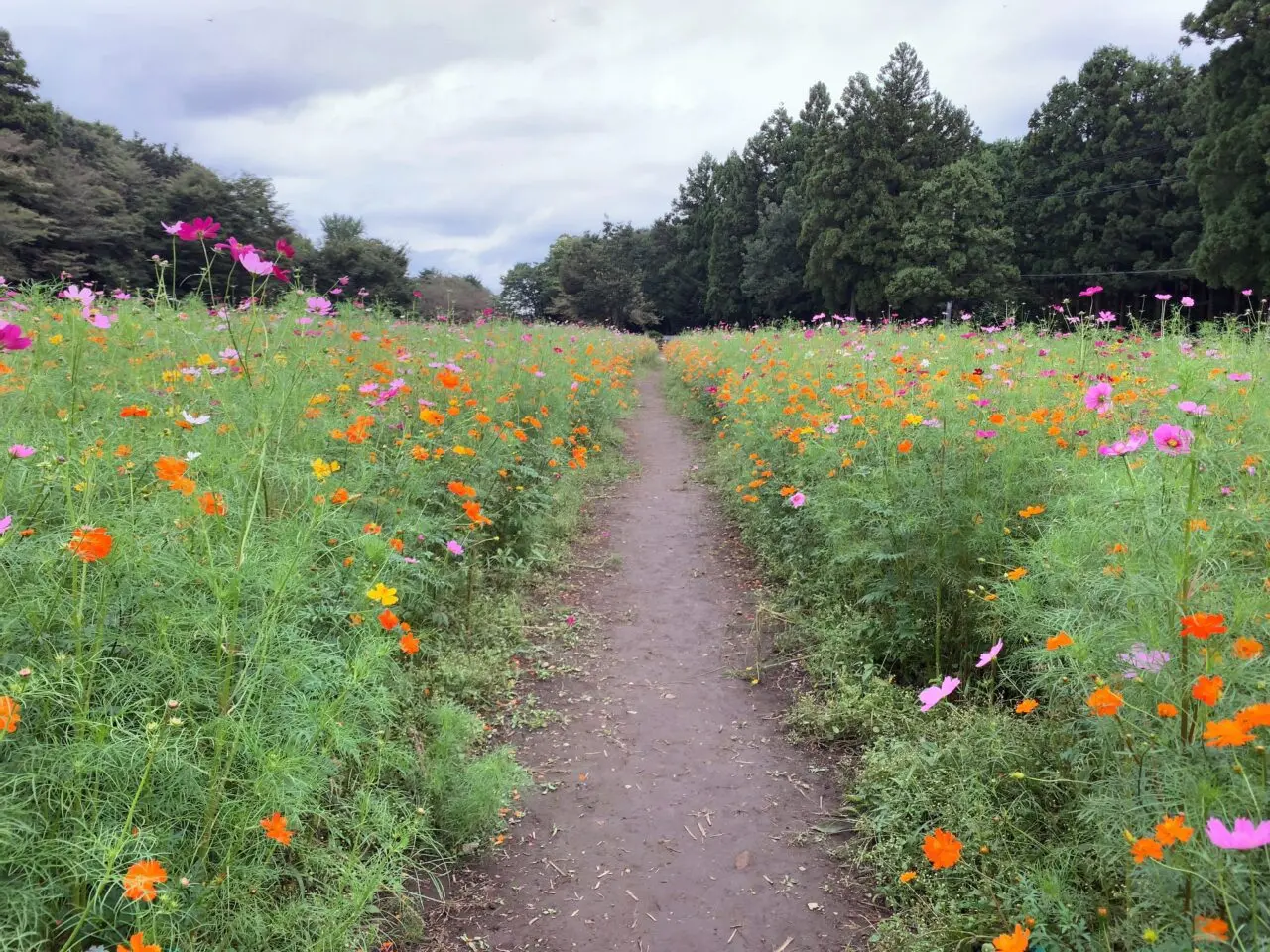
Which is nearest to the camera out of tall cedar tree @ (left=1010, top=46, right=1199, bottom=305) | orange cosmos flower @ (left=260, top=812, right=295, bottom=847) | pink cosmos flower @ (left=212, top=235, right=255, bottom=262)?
orange cosmos flower @ (left=260, top=812, right=295, bottom=847)

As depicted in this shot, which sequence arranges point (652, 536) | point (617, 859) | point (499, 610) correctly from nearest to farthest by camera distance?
point (617, 859), point (499, 610), point (652, 536)

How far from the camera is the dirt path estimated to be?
213 centimetres

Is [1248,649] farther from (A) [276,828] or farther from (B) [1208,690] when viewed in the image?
(A) [276,828]

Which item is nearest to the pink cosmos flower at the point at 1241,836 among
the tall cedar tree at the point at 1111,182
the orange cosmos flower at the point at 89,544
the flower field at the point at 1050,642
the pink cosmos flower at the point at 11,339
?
the flower field at the point at 1050,642

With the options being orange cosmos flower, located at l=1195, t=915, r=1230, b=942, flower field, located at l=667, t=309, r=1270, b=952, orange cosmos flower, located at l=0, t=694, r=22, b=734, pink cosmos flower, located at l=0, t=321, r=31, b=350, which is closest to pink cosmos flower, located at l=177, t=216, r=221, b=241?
pink cosmos flower, located at l=0, t=321, r=31, b=350

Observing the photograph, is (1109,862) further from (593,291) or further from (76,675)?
(593,291)

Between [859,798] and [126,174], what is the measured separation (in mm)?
26584

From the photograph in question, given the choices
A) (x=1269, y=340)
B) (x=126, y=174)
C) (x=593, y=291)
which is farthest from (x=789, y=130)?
(x=1269, y=340)

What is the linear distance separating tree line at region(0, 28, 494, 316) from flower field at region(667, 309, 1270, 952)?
8.89 metres

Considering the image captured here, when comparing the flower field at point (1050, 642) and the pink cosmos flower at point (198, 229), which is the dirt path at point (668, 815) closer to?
the flower field at point (1050, 642)

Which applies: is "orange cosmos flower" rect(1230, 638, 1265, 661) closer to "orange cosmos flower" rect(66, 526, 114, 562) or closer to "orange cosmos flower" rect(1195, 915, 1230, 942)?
"orange cosmos flower" rect(1195, 915, 1230, 942)

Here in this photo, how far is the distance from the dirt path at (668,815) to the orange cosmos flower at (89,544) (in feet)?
4.83

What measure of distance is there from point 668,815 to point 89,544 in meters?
2.02

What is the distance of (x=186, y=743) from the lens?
4.94 ft
